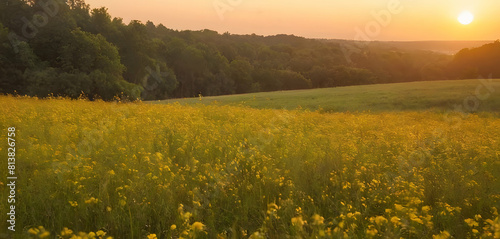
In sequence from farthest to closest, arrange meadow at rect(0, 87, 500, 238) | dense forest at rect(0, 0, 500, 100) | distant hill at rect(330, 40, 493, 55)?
distant hill at rect(330, 40, 493, 55) < dense forest at rect(0, 0, 500, 100) < meadow at rect(0, 87, 500, 238)

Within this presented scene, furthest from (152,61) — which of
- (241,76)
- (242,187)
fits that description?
(242,187)

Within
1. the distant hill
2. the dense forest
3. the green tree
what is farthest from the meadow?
the green tree

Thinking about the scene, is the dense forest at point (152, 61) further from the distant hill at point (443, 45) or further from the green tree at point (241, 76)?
the distant hill at point (443, 45)

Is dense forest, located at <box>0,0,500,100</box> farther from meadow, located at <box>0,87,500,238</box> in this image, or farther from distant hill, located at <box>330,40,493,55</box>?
meadow, located at <box>0,87,500,238</box>

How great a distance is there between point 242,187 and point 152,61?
1844 inches

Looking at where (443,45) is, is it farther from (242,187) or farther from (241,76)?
(242,187)

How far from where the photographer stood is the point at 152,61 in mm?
48156

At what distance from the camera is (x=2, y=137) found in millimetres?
6371

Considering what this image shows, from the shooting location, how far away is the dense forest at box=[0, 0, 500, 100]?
3481cm

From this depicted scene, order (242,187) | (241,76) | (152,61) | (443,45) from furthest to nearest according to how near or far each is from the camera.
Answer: (443,45) → (241,76) → (152,61) → (242,187)

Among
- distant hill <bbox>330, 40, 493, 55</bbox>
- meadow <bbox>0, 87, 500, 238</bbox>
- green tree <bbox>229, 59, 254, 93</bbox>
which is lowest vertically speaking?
meadow <bbox>0, 87, 500, 238</bbox>

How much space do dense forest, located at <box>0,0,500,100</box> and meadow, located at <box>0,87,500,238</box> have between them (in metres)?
11.7

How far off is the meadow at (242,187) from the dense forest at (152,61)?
11687 millimetres

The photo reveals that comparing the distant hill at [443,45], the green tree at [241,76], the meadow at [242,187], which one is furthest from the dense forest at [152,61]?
the meadow at [242,187]
